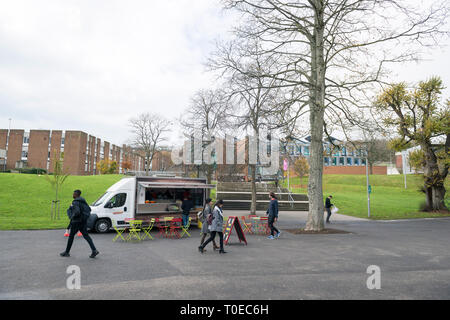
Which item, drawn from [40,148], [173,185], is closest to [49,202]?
[173,185]

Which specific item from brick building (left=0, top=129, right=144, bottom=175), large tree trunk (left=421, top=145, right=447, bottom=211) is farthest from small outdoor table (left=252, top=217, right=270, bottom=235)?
brick building (left=0, top=129, right=144, bottom=175)

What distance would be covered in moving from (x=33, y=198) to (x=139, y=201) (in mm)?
18924

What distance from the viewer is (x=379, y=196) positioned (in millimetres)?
40344

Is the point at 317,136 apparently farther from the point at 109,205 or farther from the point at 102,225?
the point at 102,225

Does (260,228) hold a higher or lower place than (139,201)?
lower

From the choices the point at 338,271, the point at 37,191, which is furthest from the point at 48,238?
the point at 37,191

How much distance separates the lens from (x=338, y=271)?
6.85 meters

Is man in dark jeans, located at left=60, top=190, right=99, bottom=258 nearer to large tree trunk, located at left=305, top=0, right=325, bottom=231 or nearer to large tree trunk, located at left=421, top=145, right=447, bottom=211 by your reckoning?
large tree trunk, located at left=305, top=0, right=325, bottom=231

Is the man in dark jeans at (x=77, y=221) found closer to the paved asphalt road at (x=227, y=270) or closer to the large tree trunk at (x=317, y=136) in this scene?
the paved asphalt road at (x=227, y=270)

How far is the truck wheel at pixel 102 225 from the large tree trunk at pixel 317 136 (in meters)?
9.87

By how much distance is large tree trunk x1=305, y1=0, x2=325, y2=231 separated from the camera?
14211 millimetres

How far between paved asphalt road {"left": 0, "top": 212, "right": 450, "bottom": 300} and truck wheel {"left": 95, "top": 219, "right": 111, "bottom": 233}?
7.35 feet

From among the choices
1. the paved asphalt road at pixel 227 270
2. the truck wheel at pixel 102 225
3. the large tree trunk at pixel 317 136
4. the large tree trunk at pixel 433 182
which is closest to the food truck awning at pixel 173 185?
the truck wheel at pixel 102 225

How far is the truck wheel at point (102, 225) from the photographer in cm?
1344
